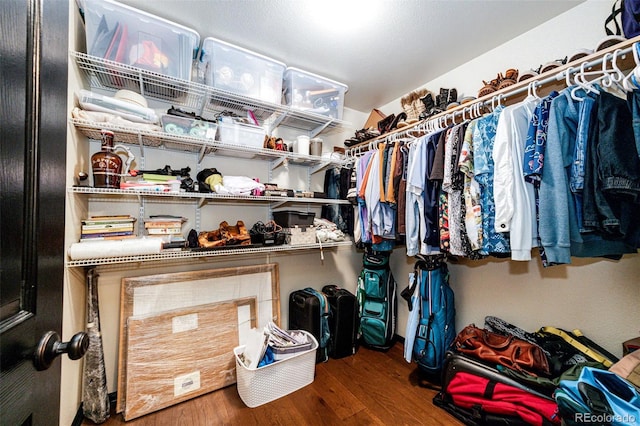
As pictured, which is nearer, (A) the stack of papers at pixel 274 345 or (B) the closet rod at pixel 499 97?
(B) the closet rod at pixel 499 97

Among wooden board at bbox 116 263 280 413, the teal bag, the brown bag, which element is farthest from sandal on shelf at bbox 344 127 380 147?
the teal bag

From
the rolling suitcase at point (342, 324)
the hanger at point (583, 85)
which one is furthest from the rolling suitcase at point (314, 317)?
the hanger at point (583, 85)

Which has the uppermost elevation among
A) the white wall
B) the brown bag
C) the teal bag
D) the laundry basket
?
the white wall

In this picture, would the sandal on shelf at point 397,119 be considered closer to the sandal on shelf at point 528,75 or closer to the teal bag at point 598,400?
the sandal on shelf at point 528,75

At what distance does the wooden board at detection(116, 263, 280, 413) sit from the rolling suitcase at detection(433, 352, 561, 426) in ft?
4.24

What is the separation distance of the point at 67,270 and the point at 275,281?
4.27 feet

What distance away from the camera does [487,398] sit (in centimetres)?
142

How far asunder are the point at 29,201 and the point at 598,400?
186 cm

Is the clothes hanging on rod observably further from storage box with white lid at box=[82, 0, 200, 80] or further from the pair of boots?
storage box with white lid at box=[82, 0, 200, 80]

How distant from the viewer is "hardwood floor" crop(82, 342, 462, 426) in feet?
4.89

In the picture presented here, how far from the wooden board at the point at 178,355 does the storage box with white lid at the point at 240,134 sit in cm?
119

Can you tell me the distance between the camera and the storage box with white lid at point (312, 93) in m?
1.94

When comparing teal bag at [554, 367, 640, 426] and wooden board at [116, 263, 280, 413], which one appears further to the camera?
wooden board at [116, 263, 280, 413]

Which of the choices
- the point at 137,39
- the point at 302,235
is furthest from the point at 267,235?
the point at 137,39
